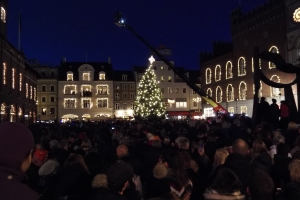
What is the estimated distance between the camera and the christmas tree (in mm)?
50781

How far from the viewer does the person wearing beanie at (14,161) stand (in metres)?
2.25

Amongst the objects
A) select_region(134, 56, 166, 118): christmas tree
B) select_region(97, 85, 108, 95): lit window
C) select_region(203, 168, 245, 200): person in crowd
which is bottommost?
select_region(203, 168, 245, 200): person in crowd

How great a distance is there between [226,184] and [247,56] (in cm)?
4963

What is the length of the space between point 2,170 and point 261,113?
18.5 meters

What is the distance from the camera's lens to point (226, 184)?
12.4ft

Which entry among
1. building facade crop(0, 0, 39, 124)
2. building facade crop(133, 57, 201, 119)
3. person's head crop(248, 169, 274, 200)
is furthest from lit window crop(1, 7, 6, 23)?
person's head crop(248, 169, 274, 200)

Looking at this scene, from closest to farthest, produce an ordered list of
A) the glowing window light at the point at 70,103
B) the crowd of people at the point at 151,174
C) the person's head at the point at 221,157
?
the crowd of people at the point at 151,174, the person's head at the point at 221,157, the glowing window light at the point at 70,103

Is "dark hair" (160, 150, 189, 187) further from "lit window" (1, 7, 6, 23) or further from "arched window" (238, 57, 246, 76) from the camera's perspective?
"arched window" (238, 57, 246, 76)

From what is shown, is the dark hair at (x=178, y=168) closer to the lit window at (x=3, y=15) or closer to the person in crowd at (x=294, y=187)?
the person in crowd at (x=294, y=187)

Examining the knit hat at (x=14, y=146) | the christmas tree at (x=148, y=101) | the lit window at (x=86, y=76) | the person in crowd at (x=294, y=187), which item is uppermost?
the lit window at (x=86, y=76)

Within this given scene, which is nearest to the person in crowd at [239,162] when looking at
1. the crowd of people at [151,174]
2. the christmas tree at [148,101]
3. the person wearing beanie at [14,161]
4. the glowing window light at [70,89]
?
the crowd of people at [151,174]

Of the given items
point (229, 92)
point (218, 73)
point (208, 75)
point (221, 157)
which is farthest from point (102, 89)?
point (221, 157)

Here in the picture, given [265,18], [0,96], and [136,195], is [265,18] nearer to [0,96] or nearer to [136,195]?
[0,96]

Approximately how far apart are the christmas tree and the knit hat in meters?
47.6
